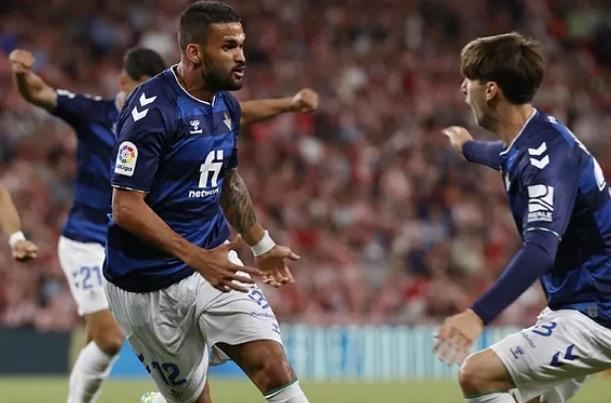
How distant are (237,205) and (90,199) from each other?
2922mm

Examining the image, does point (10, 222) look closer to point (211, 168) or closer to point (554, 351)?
point (211, 168)

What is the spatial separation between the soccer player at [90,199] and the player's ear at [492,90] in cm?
349

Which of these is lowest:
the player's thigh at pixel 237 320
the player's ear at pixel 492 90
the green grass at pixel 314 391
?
the green grass at pixel 314 391

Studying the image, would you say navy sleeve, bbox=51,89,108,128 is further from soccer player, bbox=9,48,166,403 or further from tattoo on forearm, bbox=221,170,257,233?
tattoo on forearm, bbox=221,170,257,233

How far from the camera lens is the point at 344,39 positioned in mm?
22375

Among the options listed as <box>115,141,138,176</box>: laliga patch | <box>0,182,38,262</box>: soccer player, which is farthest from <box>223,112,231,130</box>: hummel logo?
<box>0,182,38,262</box>: soccer player

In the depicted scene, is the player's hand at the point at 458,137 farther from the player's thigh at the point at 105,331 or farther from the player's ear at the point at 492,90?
the player's thigh at the point at 105,331

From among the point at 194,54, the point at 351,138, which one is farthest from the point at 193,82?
the point at 351,138

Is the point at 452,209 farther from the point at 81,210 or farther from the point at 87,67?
the point at 81,210

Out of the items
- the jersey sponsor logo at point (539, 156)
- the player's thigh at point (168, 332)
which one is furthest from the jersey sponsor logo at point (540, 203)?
the player's thigh at point (168, 332)

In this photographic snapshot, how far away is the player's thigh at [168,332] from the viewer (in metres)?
6.47

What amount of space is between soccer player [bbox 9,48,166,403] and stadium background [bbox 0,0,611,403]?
418cm

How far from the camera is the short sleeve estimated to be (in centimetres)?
562

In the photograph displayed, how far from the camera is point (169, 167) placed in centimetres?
632
